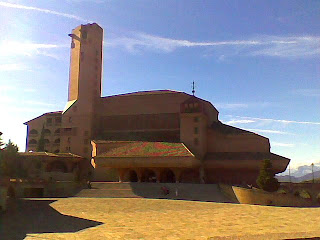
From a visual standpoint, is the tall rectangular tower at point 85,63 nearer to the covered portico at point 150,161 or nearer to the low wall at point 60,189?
the covered portico at point 150,161

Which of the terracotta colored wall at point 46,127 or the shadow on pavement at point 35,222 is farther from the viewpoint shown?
the terracotta colored wall at point 46,127

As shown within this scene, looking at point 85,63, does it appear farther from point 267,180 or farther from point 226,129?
point 267,180

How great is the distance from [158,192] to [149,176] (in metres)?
12.4

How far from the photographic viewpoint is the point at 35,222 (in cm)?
2019

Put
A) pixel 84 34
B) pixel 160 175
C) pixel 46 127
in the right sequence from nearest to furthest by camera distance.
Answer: pixel 160 175 → pixel 84 34 → pixel 46 127

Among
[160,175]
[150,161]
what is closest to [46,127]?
[160,175]

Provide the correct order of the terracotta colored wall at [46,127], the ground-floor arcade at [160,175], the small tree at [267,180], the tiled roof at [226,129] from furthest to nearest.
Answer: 1. the terracotta colored wall at [46,127]
2. the tiled roof at [226,129]
3. the ground-floor arcade at [160,175]
4. the small tree at [267,180]

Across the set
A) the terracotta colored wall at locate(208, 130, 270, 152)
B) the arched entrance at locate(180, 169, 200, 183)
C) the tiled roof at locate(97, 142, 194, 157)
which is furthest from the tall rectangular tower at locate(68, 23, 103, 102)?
the terracotta colored wall at locate(208, 130, 270, 152)

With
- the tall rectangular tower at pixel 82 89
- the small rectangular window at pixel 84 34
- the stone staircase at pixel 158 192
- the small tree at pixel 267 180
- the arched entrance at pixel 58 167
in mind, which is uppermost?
the small rectangular window at pixel 84 34

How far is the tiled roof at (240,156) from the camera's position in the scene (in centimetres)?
4603

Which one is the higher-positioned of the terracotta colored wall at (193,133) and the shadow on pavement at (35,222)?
the terracotta colored wall at (193,133)

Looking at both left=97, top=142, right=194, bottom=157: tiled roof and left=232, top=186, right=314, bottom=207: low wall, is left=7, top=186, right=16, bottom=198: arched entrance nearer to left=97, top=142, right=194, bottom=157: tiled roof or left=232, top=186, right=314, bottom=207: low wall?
left=97, top=142, right=194, bottom=157: tiled roof

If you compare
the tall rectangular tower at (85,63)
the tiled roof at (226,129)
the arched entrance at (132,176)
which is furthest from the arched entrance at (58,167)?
the tiled roof at (226,129)

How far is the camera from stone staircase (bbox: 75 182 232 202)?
35219 millimetres
